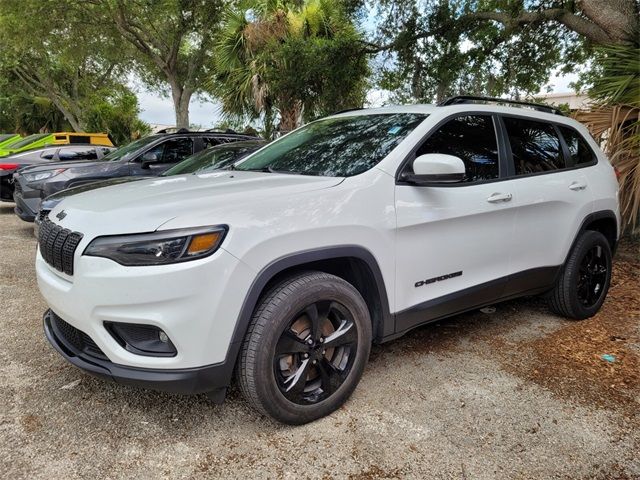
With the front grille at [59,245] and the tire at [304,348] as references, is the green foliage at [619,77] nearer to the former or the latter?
the tire at [304,348]

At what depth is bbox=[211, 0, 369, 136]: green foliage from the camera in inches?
355

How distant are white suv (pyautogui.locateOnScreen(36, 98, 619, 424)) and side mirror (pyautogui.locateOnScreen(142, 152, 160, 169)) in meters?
4.13

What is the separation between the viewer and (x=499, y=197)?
10.5 ft

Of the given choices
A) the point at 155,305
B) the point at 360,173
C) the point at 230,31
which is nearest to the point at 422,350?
the point at 360,173

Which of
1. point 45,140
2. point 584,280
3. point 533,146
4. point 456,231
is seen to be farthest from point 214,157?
point 45,140

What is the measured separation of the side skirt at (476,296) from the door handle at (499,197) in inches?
21.4

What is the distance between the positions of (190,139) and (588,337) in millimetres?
6537

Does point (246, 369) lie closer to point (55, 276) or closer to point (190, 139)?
point (55, 276)

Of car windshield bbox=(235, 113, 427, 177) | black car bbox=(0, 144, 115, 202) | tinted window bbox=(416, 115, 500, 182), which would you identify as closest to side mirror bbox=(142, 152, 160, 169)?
black car bbox=(0, 144, 115, 202)

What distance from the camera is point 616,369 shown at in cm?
324

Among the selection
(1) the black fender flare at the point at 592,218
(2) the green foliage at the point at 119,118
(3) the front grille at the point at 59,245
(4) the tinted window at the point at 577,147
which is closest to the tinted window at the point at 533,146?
(4) the tinted window at the point at 577,147

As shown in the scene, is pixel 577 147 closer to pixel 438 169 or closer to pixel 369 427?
pixel 438 169

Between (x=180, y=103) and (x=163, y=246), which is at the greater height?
(x=180, y=103)

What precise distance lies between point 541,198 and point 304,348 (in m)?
2.15
